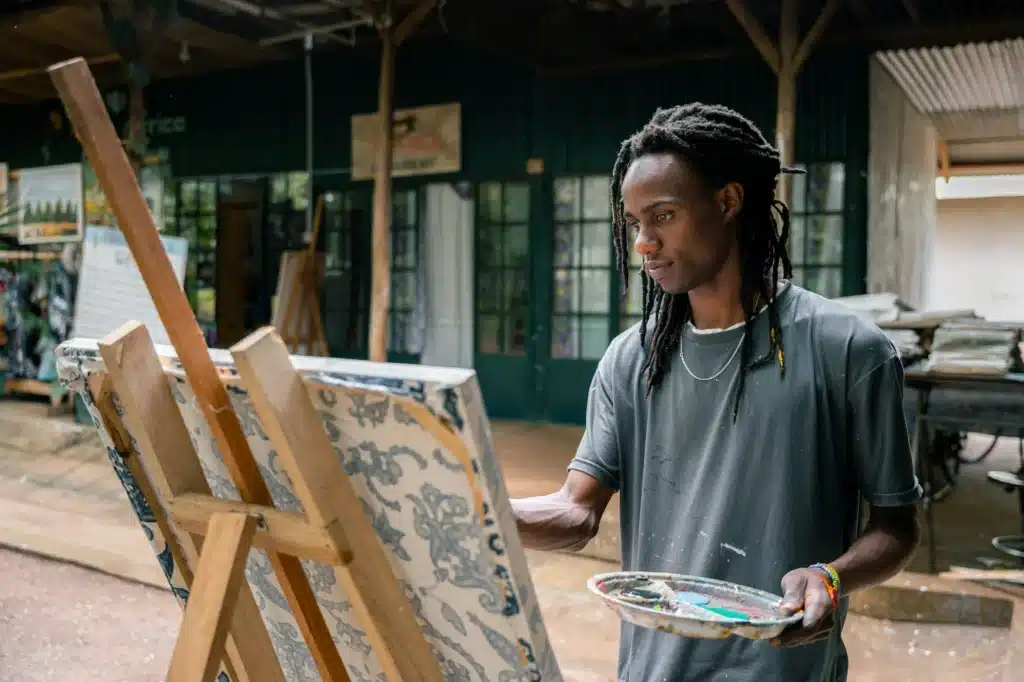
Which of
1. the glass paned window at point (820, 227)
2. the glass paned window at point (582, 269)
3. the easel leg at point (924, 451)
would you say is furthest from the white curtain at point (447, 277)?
the easel leg at point (924, 451)

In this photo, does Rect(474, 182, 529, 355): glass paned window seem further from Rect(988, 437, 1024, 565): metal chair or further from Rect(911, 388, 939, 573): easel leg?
Rect(988, 437, 1024, 565): metal chair

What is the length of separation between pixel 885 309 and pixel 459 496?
5043 mm

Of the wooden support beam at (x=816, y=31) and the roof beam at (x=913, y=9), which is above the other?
the roof beam at (x=913, y=9)

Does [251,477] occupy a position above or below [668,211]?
below

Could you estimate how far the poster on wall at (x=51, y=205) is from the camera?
10.8 metres

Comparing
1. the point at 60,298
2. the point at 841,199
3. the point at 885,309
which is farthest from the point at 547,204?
the point at 60,298

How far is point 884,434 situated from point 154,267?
1.07 metres

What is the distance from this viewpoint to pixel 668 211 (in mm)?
1545

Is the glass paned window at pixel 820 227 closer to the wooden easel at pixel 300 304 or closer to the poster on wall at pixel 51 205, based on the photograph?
the wooden easel at pixel 300 304

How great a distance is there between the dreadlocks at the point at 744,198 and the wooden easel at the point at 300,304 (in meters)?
7.52

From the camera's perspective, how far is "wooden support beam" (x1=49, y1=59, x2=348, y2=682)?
112cm

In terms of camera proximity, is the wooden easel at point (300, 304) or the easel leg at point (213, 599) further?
the wooden easel at point (300, 304)

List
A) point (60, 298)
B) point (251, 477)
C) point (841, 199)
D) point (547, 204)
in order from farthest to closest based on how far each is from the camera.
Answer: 1. point (60, 298)
2. point (547, 204)
3. point (841, 199)
4. point (251, 477)

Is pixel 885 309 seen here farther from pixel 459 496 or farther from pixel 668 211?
pixel 459 496
